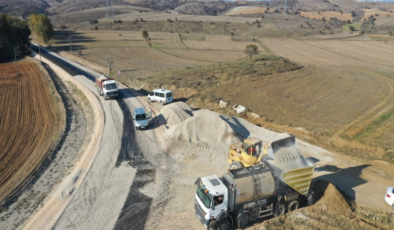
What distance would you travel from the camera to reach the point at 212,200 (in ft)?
47.3

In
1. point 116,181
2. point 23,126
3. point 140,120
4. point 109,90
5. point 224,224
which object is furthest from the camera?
point 109,90

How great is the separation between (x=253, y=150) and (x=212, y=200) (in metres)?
6.27

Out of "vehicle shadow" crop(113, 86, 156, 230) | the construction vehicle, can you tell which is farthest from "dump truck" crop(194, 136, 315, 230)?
"vehicle shadow" crop(113, 86, 156, 230)

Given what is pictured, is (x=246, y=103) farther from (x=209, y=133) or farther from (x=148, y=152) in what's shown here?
(x=148, y=152)

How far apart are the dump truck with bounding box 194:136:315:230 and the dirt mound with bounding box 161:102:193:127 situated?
14428 mm

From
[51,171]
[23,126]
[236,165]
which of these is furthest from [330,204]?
[23,126]

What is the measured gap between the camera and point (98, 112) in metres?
33.8

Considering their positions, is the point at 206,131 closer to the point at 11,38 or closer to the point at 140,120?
the point at 140,120

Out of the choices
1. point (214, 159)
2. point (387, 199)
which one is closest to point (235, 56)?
point (214, 159)

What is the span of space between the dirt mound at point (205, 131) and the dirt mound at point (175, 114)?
244 centimetres

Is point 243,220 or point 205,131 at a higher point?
point 205,131

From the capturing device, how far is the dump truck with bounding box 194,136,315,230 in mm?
14711

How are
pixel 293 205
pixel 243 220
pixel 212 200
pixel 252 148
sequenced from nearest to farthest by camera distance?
pixel 212 200
pixel 243 220
pixel 293 205
pixel 252 148

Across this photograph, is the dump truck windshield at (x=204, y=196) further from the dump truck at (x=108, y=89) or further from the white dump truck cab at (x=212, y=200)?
the dump truck at (x=108, y=89)
